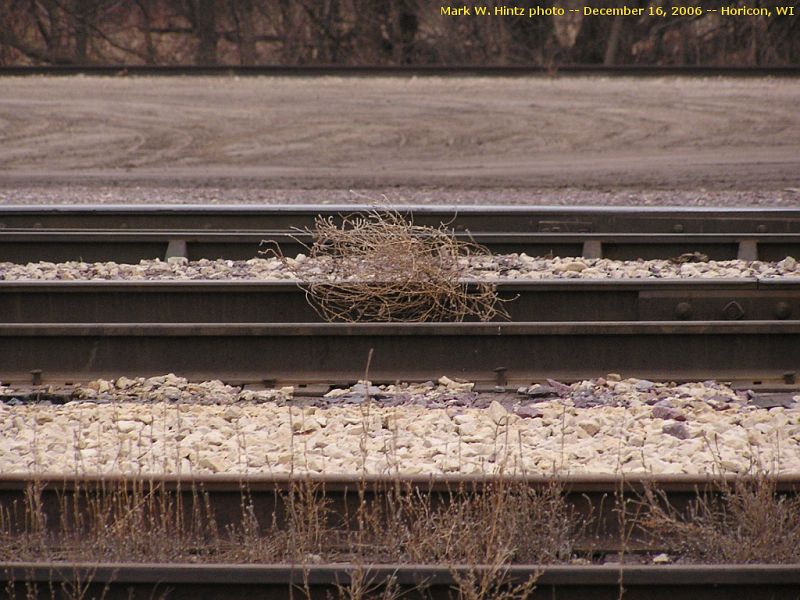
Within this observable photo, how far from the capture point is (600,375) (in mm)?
6926

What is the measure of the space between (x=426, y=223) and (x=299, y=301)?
3.72 metres

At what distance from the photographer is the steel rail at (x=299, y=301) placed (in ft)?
25.6

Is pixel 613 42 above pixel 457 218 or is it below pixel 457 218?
above

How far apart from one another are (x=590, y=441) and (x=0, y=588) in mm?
2950

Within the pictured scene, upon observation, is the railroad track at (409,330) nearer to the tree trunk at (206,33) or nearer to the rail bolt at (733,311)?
the rail bolt at (733,311)

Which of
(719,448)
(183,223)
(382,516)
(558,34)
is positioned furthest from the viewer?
(558,34)

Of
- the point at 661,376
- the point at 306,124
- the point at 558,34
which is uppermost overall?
the point at 558,34

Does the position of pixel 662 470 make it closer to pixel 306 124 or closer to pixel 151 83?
pixel 306 124

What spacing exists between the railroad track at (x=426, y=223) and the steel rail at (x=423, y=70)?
30.1 feet

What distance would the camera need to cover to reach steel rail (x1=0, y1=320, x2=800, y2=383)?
273 inches

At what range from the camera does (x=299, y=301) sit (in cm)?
795

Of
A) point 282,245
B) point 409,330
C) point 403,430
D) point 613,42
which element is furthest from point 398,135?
point 403,430

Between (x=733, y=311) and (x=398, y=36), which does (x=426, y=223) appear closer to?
(x=733, y=311)

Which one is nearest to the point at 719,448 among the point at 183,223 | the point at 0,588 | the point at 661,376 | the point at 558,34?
the point at 661,376
